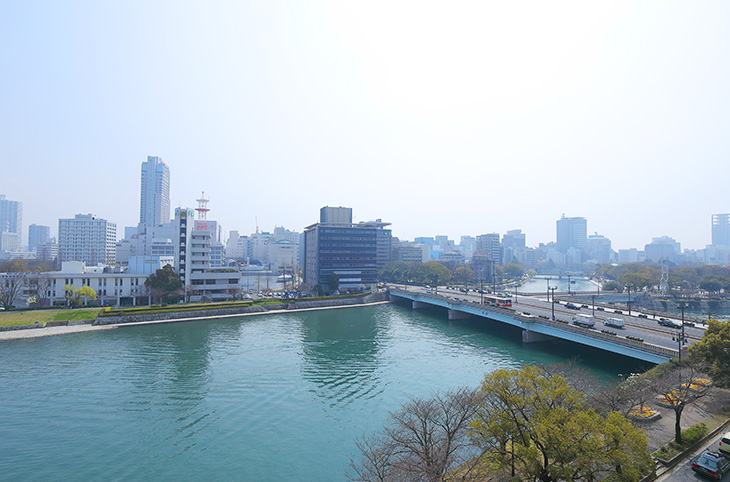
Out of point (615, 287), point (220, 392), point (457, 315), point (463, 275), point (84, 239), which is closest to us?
point (220, 392)

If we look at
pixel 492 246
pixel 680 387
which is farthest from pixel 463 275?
pixel 680 387

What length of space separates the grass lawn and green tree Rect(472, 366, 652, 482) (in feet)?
190

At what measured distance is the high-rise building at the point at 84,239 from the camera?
125625 mm

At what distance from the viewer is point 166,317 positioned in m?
→ 53.5

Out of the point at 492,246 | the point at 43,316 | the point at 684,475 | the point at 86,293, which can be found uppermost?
the point at 492,246

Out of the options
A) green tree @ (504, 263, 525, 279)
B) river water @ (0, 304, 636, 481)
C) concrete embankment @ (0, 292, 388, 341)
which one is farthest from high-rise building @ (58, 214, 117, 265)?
green tree @ (504, 263, 525, 279)

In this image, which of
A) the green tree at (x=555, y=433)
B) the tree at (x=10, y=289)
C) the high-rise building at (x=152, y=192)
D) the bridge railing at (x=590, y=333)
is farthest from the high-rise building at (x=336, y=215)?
the high-rise building at (x=152, y=192)

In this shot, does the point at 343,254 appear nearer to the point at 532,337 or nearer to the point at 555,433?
the point at 532,337

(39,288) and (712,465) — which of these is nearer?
(712,465)

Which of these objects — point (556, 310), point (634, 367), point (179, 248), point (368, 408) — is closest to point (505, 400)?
point (368, 408)

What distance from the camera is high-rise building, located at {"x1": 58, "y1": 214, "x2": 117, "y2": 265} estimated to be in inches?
4946

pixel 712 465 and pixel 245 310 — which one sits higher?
pixel 712 465

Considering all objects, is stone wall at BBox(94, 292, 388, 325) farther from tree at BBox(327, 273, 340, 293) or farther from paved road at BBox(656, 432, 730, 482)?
paved road at BBox(656, 432, 730, 482)

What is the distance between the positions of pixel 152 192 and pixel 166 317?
162 meters
